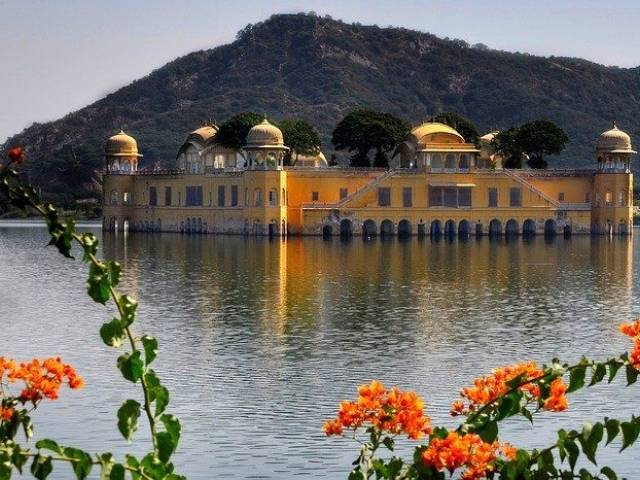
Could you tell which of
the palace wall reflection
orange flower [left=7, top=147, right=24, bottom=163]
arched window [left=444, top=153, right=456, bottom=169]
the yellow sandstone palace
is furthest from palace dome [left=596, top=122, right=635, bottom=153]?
orange flower [left=7, top=147, right=24, bottom=163]

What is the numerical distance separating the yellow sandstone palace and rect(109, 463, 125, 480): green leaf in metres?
Answer: 58.2

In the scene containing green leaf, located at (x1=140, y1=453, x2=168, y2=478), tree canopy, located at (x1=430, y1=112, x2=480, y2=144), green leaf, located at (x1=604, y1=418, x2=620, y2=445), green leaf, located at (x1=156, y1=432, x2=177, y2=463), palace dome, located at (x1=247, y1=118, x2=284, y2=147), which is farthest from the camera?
tree canopy, located at (x1=430, y1=112, x2=480, y2=144)

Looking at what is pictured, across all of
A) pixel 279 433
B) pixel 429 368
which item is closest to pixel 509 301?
pixel 429 368

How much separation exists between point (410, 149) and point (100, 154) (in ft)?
156

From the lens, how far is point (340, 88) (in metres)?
136

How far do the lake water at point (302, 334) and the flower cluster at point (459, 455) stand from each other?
6.80m

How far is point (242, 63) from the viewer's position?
150250 mm

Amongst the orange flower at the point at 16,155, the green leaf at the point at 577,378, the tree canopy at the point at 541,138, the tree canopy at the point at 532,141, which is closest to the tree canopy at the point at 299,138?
the tree canopy at the point at 532,141

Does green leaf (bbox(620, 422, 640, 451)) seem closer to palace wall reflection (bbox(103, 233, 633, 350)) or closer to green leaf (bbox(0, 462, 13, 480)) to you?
green leaf (bbox(0, 462, 13, 480))

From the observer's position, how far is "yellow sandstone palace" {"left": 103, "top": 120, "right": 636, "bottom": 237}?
65938 mm

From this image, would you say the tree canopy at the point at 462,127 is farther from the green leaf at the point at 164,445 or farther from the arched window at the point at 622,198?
the green leaf at the point at 164,445

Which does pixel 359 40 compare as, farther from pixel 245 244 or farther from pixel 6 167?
pixel 6 167

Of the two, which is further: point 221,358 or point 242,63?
point 242,63

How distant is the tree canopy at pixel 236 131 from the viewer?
240 ft
